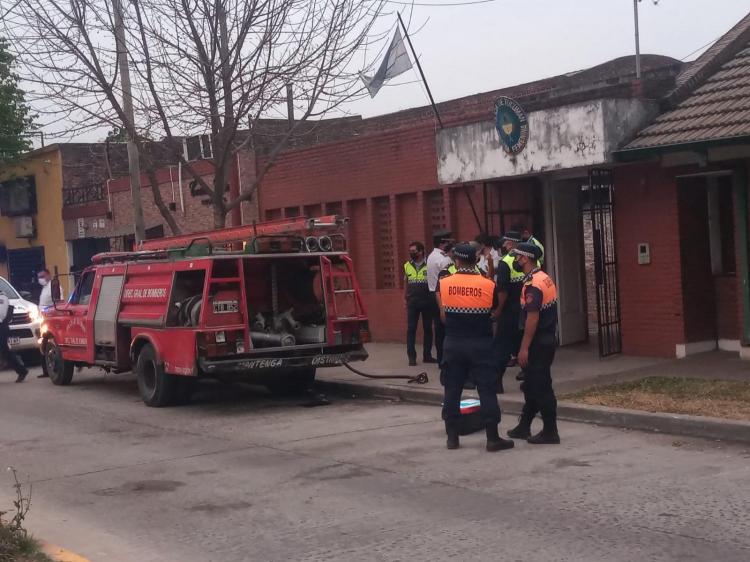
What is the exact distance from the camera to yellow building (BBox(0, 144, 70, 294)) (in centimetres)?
3091

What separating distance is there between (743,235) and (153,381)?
25.4 ft

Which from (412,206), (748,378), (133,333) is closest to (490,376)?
(748,378)

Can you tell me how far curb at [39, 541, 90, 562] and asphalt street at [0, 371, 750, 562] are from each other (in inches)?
7.2

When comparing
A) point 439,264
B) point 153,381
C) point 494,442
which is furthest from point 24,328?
point 494,442

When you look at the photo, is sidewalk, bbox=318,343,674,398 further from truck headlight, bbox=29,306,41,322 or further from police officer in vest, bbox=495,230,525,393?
truck headlight, bbox=29,306,41,322

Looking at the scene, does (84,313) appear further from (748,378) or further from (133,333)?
(748,378)

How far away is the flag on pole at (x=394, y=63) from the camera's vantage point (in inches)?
667

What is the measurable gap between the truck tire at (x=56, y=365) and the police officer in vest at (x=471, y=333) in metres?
8.79

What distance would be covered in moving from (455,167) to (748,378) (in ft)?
18.3

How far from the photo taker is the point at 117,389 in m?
15.5

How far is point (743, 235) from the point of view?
12.6 metres

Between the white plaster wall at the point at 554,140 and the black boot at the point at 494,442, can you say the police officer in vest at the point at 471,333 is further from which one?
the white plaster wall at the point at 554,140

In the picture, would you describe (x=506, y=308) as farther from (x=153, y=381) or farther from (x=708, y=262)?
(x=153, y=381)

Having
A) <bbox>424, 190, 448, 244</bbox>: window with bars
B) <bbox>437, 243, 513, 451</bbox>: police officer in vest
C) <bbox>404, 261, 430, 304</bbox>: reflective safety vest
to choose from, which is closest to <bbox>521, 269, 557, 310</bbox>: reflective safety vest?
<bbox>437, 243, 513, 451</bbox>: police officer in vest
